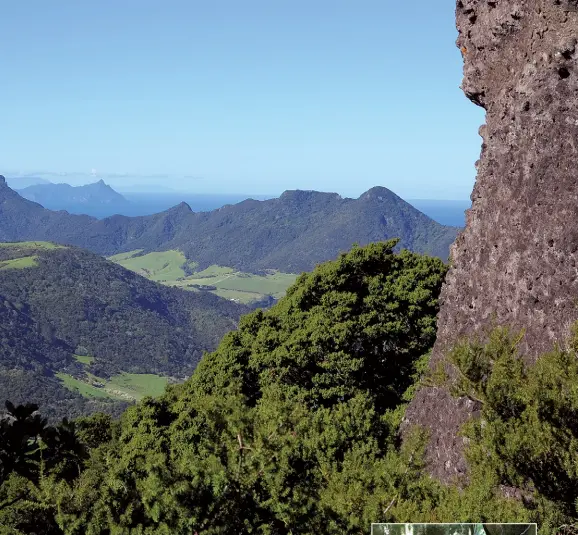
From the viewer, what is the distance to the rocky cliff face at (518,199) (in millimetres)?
17797

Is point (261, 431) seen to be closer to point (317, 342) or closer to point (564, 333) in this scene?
point (564, 333)

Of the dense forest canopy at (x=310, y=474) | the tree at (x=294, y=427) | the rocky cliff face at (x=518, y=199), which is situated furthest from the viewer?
the rocky cliff face at (x=518, y=199)

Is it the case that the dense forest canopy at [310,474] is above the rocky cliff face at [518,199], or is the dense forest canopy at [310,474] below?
below

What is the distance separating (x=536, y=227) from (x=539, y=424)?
376 inches

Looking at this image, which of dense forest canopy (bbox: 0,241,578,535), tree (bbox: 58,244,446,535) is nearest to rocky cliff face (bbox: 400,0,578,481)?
tree (bbox: 58,244,446,535)

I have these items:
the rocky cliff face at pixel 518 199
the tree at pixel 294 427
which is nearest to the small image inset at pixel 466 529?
the tree at pixel 294 427

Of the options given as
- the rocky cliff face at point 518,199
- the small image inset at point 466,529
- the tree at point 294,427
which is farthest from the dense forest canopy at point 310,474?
the rocky cliff face at point 518,199

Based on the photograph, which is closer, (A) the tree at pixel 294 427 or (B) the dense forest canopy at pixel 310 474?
(B) the dense forest canopy at pixel 310 474

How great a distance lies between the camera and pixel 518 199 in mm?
19359

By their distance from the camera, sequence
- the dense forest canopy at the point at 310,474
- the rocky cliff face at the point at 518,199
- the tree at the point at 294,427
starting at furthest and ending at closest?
the rocky cliff face at the point at 518,199, the tree at the point at 294,427, the dense forest canopy at the point at 310,474

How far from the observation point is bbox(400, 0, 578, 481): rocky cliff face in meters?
17.8

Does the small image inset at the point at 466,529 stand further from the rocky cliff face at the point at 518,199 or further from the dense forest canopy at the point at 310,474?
the rocky cliff face at the point at 518,199

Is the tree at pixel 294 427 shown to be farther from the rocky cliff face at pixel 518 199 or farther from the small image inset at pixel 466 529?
the rocky cliff face at pixel 518 199

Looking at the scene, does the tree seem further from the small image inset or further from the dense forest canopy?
the small image inset
